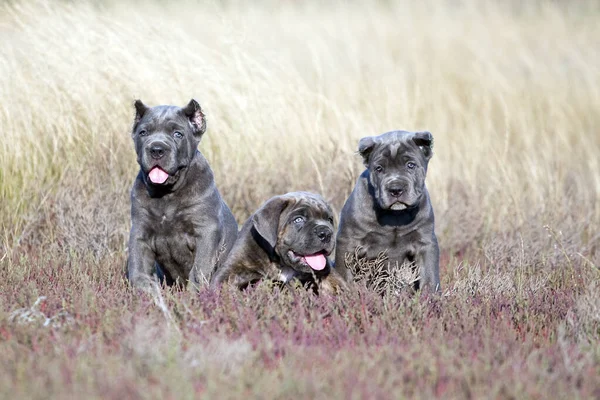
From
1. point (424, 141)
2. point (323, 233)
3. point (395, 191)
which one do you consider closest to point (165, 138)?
point (323, 233)

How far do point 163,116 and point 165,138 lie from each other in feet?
0.85

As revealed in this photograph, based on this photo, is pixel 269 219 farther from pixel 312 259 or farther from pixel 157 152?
pixel 157 152

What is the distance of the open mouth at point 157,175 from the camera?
6516 millimetres

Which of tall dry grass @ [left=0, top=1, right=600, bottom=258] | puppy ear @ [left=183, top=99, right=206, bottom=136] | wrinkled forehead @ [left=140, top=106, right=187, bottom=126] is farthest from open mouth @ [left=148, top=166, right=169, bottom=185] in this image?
tall dry grass @ [left=0, top=1, right=600, bottom=258]

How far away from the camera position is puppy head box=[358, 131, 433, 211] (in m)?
6.61

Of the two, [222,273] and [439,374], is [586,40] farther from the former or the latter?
[439,374]

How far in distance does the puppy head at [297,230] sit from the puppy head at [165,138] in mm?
713

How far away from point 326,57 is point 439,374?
34.8 feet

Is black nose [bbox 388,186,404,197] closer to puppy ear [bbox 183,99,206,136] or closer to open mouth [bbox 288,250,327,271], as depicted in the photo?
open mouth [bbox 288,250,327,271]

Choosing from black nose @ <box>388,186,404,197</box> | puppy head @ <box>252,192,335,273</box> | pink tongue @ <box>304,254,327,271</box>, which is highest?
black nose @ <box>388,186,404,197</box>

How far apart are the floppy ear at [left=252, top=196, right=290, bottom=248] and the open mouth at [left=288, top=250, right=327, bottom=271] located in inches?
6.8

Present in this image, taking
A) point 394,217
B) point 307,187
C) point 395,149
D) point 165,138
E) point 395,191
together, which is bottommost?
point 307,187

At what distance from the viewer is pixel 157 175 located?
21.4ft

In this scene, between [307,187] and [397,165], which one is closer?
[397,165]
